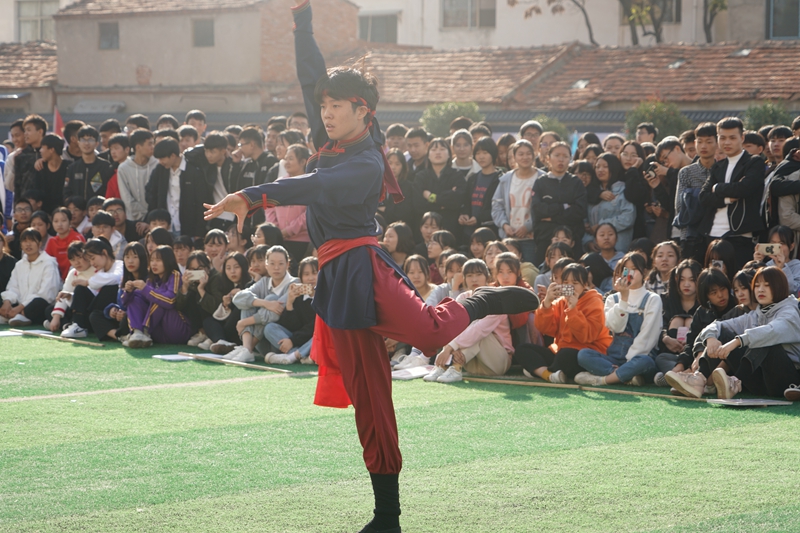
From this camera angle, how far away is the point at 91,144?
12086 mm

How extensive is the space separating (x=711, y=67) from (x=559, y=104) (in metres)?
3.56

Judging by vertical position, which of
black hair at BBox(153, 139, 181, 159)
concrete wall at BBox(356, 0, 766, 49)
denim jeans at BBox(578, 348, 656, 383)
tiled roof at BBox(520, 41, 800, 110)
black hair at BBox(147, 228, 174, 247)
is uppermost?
concrete wall at BBox(356, 0, 766, 49)

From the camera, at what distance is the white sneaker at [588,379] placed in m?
7.58

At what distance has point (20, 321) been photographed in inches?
436

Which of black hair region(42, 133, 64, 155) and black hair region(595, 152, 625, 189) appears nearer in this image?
black hair region(595, 152, 625, 189)

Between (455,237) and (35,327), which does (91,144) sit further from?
(455,237)

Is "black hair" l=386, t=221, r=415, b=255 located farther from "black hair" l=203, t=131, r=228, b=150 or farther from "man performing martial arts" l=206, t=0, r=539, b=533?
"man performing martial arts" l=206, t=0, r=539, b=533

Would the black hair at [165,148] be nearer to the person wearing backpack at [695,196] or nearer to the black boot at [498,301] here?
the person wearing backpack at [695,196]

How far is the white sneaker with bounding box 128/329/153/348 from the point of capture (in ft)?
31.5

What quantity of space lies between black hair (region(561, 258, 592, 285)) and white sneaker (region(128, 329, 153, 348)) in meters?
4.22

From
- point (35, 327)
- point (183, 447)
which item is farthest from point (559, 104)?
point (183, 447)

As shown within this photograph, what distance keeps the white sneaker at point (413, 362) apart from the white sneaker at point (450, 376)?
50 centimetres

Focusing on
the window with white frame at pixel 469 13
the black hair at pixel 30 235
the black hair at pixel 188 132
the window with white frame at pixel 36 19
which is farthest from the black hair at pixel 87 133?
the window with white frame at pixel 36 19

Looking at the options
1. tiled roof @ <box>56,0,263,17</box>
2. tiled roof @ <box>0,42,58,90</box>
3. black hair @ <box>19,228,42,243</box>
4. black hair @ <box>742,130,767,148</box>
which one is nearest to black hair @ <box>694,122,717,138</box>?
black hair @ <box>742,130,767,148</box>
